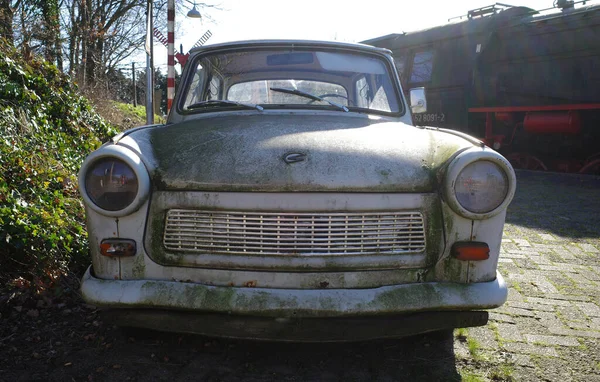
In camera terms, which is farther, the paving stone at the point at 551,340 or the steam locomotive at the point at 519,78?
the steam locomotive at the point at 519,78

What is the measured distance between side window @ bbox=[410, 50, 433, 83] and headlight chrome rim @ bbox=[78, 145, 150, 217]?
10.6 meters

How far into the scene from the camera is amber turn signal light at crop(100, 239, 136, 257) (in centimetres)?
230

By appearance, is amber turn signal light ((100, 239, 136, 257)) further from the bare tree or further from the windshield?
the bare tree

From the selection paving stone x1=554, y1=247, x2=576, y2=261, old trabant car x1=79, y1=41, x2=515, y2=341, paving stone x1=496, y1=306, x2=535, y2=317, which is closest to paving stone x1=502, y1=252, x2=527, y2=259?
paving stone x1=554, y1=247, x2=576, y2=261

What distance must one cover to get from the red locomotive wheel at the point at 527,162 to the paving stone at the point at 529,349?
833cm

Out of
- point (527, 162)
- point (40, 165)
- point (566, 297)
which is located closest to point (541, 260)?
point (566, 297)

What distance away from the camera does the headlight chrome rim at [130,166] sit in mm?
2273

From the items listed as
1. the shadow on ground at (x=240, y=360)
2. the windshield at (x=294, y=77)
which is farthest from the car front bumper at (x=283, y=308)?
the windshield at (x=294, y=77)

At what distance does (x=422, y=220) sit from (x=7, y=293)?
8.15 feet

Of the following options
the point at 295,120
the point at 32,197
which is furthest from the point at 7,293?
the point at 295,120

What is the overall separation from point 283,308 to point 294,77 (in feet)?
6.52

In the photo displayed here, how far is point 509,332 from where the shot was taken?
2.93 metres

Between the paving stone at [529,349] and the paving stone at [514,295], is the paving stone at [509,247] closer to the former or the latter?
the paving stone at [514,295]

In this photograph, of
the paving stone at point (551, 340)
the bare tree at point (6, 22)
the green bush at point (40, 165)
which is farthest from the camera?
the bare tree at point (6, 22)
